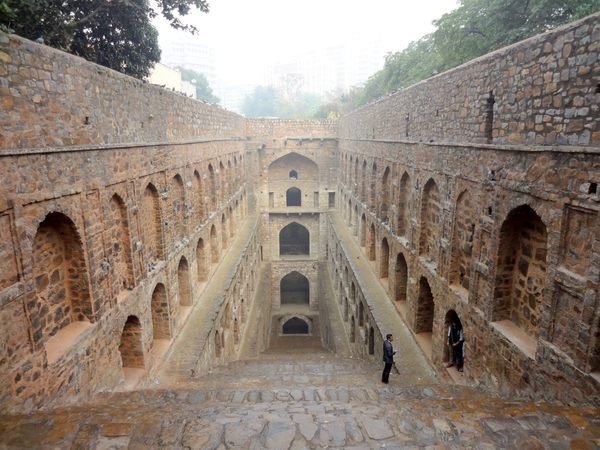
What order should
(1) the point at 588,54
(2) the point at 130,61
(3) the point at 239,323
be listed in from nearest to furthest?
(1) the point at 588,54 → (2) the point at 130,61 → (3) the point at 239,323

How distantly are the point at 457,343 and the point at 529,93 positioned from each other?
4490 millimetres

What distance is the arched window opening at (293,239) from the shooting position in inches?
1144

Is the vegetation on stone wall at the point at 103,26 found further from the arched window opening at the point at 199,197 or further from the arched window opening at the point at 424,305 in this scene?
the arched window opening at the point at 424,305

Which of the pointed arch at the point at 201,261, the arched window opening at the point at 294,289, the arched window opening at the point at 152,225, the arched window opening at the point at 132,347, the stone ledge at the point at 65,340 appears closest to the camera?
the stone ledge at the point at 65,340

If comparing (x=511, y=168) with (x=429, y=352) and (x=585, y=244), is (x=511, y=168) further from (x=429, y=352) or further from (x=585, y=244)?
(x=429, y=352)

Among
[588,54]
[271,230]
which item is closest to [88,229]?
[588,54]

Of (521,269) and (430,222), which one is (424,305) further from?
(521,269)

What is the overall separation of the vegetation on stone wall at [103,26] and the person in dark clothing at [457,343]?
11022 mm

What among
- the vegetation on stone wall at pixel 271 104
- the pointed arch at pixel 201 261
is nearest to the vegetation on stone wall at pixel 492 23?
the pointed arch at pixel 201 261

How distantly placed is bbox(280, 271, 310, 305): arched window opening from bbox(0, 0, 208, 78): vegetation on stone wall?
53.1 feet

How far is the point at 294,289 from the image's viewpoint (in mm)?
28766

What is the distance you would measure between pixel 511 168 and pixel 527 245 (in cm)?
115

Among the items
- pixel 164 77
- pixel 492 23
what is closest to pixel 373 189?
pixel 492 23

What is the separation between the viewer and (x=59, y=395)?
5629mm
